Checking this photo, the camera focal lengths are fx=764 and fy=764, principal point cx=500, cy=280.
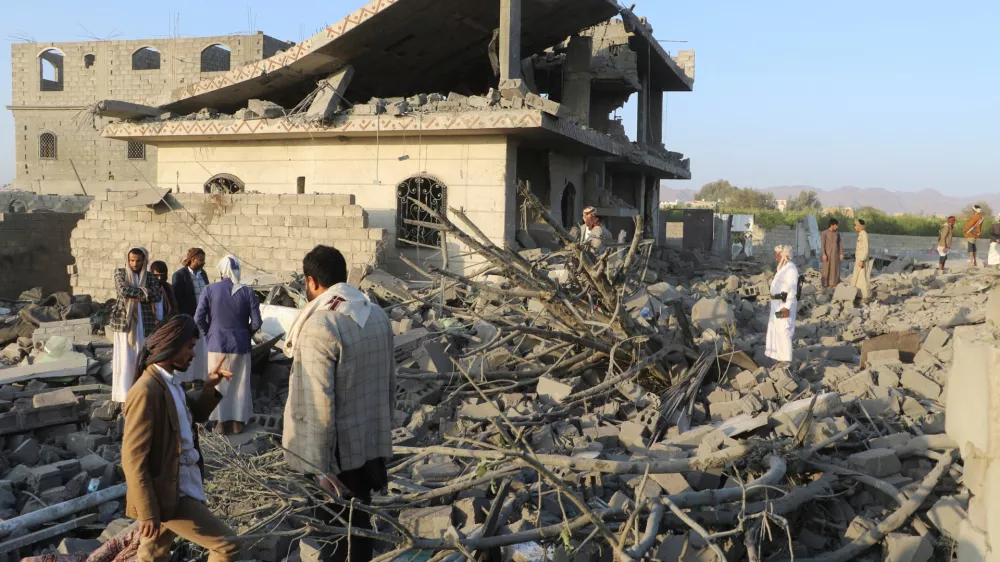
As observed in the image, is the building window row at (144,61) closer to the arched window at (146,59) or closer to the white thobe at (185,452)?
the arched window at (146,59)

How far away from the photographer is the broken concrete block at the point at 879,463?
4371 mm

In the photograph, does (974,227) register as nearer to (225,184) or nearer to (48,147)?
(225,184)

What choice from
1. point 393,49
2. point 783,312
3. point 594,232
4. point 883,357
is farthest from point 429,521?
point 393,49

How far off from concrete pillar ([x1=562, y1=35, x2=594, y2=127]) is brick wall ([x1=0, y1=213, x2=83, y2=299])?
9983 millimetres

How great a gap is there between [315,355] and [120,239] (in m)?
9.74

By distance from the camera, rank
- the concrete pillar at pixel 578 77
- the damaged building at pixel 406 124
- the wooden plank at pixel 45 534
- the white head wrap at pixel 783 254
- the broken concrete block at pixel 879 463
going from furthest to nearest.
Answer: the concrete pillar at pixel 578 77, the damaged building at pixel 406 124, the white head wrap at pixel 783 254, the broken concrete block at pixel 879 463, the wooden plank at pixel 45 534

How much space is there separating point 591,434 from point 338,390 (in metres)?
2.60

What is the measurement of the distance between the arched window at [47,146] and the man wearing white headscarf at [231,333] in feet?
105

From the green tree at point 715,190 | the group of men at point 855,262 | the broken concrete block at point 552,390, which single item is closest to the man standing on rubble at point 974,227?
the group of men at point 855,262

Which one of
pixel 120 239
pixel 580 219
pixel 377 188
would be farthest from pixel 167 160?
pixel 580 219

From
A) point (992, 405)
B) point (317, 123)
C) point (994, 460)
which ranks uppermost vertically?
point (317, 123)

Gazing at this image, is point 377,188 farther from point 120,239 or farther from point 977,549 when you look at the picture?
point 977,549

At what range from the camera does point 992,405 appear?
10.5ft

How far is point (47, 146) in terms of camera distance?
3325cm
